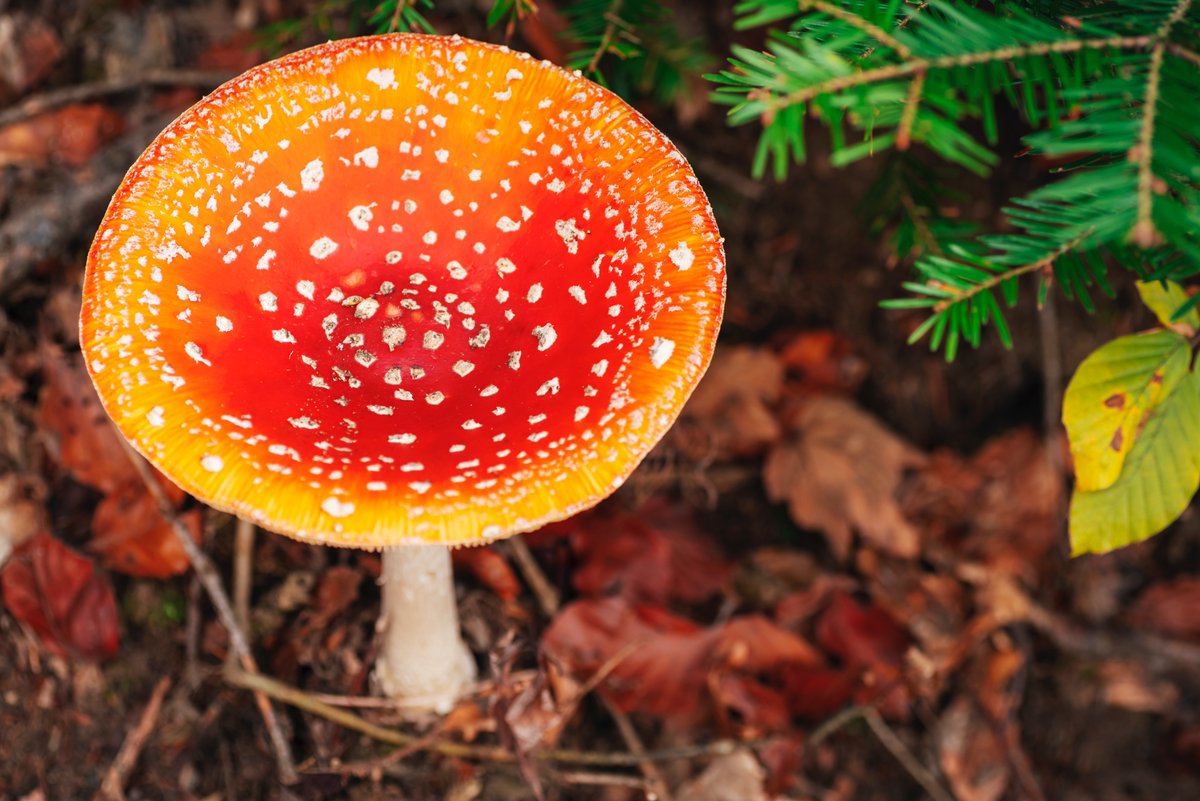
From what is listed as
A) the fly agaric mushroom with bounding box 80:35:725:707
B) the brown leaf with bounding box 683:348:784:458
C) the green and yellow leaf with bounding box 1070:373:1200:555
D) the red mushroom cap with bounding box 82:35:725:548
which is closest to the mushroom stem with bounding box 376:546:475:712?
the fly agaric mushroom with bounding box 80:35:725:707

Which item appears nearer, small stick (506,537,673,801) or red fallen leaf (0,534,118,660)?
red fallen leaf (0,534,118,660)

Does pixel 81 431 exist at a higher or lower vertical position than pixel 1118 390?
lower

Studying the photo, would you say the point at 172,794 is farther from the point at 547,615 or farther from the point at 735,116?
the point at 735,116

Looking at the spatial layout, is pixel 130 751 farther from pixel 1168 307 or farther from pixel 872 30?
pixel 1168 307

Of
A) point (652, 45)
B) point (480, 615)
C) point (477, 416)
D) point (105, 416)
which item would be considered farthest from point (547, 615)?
point (652, 45)

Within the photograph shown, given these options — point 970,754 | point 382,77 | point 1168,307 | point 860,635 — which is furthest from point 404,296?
point 970,754

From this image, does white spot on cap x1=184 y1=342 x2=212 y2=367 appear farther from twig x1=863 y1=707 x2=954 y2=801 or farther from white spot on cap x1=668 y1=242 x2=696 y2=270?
twig x1=863 y1=707 x2=954 y2=801
